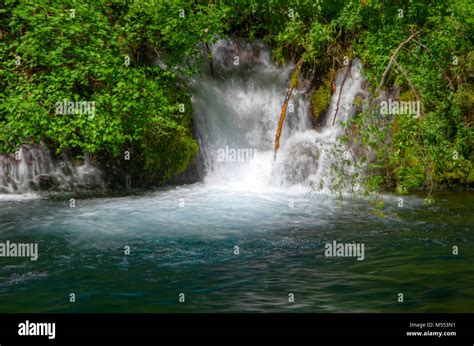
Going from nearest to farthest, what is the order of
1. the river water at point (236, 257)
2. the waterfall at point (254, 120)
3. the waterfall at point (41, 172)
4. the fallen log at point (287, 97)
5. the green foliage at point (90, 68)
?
1. the river water at point (236, 257)
2. the green foliage at point (90, 68)
3. the waterfall at point (41, 172)
4. the waterfall at point (254, 120)
5. the fallen log at point (287, 97)

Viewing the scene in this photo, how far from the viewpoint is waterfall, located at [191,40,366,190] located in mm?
17344

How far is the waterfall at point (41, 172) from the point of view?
15.8 metres

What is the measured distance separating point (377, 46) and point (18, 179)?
1027 centimetres

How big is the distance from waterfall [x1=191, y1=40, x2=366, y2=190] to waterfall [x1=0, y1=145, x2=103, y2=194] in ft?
11.6

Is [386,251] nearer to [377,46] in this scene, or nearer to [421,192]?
[421,192]

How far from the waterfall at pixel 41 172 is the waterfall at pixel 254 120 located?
11.6 feet

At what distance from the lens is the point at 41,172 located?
52.6ft

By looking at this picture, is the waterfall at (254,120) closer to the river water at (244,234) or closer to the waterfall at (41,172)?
the river water at (244,234)

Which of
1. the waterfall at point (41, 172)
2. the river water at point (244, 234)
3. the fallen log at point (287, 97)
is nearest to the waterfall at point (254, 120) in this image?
the river water at point (244, 234)

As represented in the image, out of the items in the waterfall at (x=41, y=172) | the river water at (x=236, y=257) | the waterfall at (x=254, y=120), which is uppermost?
the waterfall at (x=254, y=120)

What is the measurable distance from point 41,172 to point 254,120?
267 inches

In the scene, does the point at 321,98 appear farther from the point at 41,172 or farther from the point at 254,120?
the point at 41,172

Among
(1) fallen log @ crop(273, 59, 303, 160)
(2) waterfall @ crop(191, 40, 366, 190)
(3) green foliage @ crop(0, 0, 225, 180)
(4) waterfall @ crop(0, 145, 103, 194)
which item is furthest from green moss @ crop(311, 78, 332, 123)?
(4) waterfall @ crop(0, 145, 103, 194)
